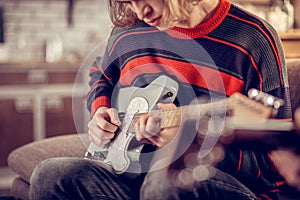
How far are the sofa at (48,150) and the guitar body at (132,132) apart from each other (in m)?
0.17

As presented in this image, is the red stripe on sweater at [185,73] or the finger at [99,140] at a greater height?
the red stripe on sweater at [185,73]

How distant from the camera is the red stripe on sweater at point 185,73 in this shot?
3.89ft

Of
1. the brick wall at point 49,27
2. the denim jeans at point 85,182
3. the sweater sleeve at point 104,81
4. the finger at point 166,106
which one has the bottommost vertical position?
the brick wall at point 49,27

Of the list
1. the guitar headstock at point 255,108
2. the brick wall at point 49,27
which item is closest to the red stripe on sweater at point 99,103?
the guitar headstock at point 255,108

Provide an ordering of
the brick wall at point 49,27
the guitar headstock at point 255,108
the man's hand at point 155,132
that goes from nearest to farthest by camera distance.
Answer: the guitar headstock at point 255,108, the man's hand at point 155,132, the brick wall at point 49,27

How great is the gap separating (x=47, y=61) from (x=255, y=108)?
2.37m

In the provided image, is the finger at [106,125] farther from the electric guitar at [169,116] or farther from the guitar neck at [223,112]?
the guitar neck at [223,112]

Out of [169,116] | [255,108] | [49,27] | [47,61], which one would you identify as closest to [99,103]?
[169,116]

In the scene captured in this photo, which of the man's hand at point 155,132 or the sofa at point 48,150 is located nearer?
the man's hand at point 155,132

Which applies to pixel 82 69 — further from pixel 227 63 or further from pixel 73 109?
pixel 227 63

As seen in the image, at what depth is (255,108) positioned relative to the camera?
784 millimetres

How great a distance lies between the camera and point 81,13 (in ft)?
11.6

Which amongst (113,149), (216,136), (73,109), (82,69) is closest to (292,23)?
(82,69)

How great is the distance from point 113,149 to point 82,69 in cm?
184
